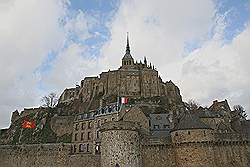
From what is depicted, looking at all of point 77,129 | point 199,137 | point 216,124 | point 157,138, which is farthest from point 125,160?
point 77,129

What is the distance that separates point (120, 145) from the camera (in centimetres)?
3291

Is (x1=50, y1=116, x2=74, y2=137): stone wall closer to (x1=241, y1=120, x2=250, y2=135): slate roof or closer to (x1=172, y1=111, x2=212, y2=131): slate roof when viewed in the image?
(x1=172, y1=111, x2=212, y2=131): slate roof

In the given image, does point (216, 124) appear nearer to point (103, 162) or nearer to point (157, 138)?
point (157, 138)

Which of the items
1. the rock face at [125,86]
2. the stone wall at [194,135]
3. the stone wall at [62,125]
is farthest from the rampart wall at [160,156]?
the rock face at [125,86]

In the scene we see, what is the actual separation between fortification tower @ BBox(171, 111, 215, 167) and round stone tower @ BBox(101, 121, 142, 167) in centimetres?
445

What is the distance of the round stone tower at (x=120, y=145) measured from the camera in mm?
32562

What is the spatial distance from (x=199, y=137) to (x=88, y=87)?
51.2 meters

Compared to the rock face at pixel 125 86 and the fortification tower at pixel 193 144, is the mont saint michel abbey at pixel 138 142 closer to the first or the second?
the fortification tower at pixel 193 144

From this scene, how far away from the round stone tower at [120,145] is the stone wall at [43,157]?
3.81 meters

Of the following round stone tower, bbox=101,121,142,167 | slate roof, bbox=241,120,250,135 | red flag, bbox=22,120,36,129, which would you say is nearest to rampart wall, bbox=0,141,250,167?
round stone tower, bbox=101,121,142,167

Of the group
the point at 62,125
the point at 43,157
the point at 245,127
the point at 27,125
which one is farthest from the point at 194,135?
the point at 62,125

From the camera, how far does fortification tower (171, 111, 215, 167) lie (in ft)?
109

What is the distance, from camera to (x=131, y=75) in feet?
264

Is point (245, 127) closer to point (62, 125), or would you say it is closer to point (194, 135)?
point (194, 135)
